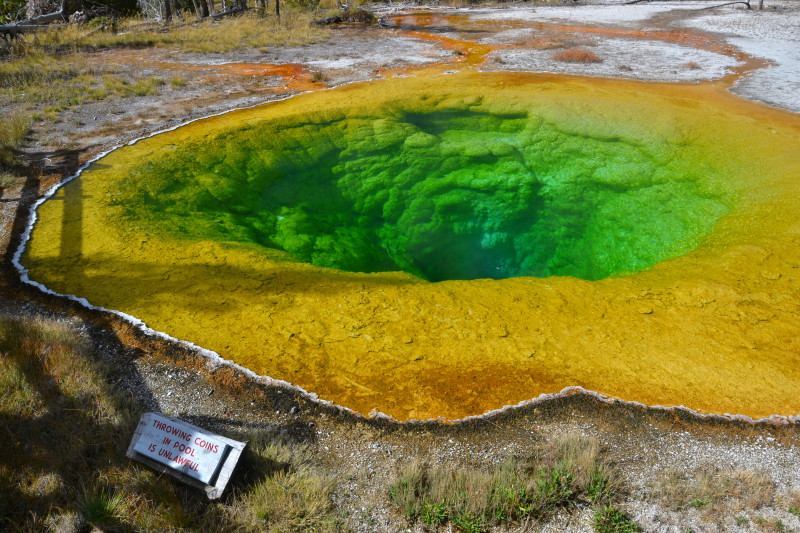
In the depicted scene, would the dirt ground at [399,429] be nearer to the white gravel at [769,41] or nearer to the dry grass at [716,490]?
the dry grass at [716,490]

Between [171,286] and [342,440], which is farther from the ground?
[171,286]

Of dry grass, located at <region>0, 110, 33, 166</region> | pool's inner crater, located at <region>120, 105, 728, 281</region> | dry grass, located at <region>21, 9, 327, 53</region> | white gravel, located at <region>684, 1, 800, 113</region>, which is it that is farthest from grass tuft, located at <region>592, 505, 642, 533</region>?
dry grass, located at <region>21, 9, 327, 53</region>

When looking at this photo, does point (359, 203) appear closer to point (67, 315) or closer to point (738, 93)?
point (67, 315)

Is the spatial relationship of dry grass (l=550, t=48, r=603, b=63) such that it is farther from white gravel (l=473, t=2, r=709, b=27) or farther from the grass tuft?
the grass tuft

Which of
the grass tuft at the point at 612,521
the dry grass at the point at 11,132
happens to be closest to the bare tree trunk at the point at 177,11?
the dry grass at the point at 11,132

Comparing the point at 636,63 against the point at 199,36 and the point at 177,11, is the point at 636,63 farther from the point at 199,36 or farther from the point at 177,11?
the point at 177,11

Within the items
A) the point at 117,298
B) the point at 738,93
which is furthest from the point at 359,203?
the point at 738,93
